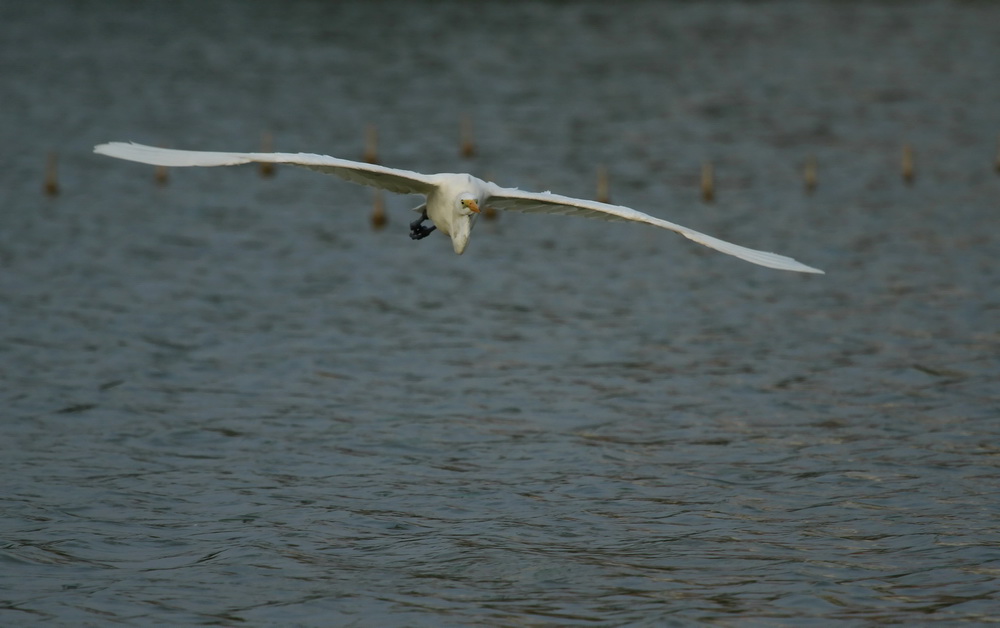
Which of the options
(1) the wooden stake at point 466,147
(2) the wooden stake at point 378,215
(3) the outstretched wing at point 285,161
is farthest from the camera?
(1) the wooden stake at point 466,147

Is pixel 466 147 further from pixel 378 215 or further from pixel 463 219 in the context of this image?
pixel 463 219

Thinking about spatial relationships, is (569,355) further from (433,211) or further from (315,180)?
(315,180)

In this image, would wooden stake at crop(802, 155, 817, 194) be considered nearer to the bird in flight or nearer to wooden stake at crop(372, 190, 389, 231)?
wooden stake at crop(372, 190, 389, 231)

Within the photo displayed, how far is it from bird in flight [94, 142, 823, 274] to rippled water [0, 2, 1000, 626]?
132 inches

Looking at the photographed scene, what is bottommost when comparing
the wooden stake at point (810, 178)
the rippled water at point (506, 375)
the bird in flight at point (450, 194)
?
the rippled water at point (506, 375)

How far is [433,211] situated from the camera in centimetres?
1600

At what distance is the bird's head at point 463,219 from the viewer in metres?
14.8

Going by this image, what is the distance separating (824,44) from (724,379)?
51003mm

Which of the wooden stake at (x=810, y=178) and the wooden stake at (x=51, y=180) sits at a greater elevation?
the wooden stake at (x=810, y=178)

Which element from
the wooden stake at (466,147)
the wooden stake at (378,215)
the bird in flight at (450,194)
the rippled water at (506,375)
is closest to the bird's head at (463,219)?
the bird in flight at (450,194)

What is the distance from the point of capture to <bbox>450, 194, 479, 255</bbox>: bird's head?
14.8 m

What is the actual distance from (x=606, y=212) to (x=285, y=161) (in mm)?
3663

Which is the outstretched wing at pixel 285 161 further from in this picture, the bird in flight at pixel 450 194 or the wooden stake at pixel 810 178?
the wooden stake at pixel 810 178

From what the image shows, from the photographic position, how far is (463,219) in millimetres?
15148
